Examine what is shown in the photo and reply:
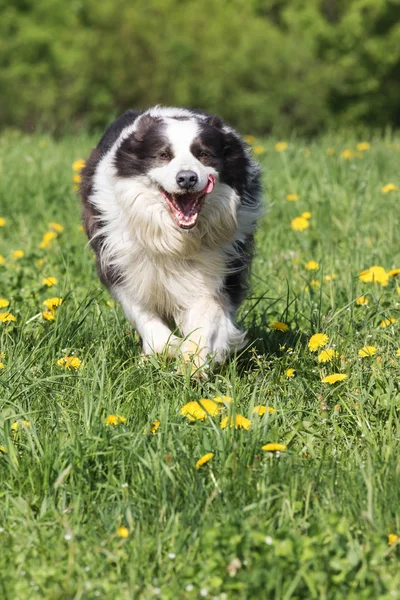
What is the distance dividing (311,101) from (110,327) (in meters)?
20.8

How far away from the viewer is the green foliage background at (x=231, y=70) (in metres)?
24.4

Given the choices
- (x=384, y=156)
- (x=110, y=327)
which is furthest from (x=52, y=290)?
(x=384, y=156)

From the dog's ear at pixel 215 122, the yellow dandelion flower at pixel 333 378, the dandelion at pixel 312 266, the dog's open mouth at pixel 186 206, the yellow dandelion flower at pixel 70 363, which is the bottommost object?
the yellow dandelion flower at pixel 70 363

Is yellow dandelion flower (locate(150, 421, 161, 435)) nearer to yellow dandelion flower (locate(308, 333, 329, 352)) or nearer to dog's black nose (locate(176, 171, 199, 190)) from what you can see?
yellow dandelion flower (locate(308, 333, 329, 352))

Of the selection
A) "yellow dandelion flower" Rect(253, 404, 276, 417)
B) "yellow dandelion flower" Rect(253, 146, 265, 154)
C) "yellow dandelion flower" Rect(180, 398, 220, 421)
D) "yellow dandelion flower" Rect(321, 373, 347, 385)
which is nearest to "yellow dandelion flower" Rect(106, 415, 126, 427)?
"yellow dandelion flower" Rect(180, 398, 220, 421)

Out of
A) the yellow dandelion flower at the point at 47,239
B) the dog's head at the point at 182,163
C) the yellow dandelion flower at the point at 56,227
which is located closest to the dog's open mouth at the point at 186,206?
the dog's head at the point at 182,163

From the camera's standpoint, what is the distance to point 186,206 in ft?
13.4

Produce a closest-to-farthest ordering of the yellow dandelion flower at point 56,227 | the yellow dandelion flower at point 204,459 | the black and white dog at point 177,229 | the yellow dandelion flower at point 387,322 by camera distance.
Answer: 1. the yellow dandelion flower at point 204,459
2. the black and white dog at point 177,229
3. the yellow dandelion flower at point 387,322
4. the yellow dandelion flower at point 56,227

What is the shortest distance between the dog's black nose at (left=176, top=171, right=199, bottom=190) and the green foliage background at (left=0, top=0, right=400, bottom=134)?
19.6m

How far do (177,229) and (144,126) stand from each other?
50 cm

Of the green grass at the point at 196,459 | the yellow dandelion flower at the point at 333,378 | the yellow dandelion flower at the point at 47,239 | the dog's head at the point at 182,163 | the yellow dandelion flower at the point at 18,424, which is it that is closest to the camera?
the green grass at the point at 196,459

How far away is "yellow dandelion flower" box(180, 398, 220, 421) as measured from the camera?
3176 millimetres

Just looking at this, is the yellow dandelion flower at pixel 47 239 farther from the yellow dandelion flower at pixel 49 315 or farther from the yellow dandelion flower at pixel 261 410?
the yellow dandelion flower at pixel 261 410

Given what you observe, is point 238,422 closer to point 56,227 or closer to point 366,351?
point 366,351
